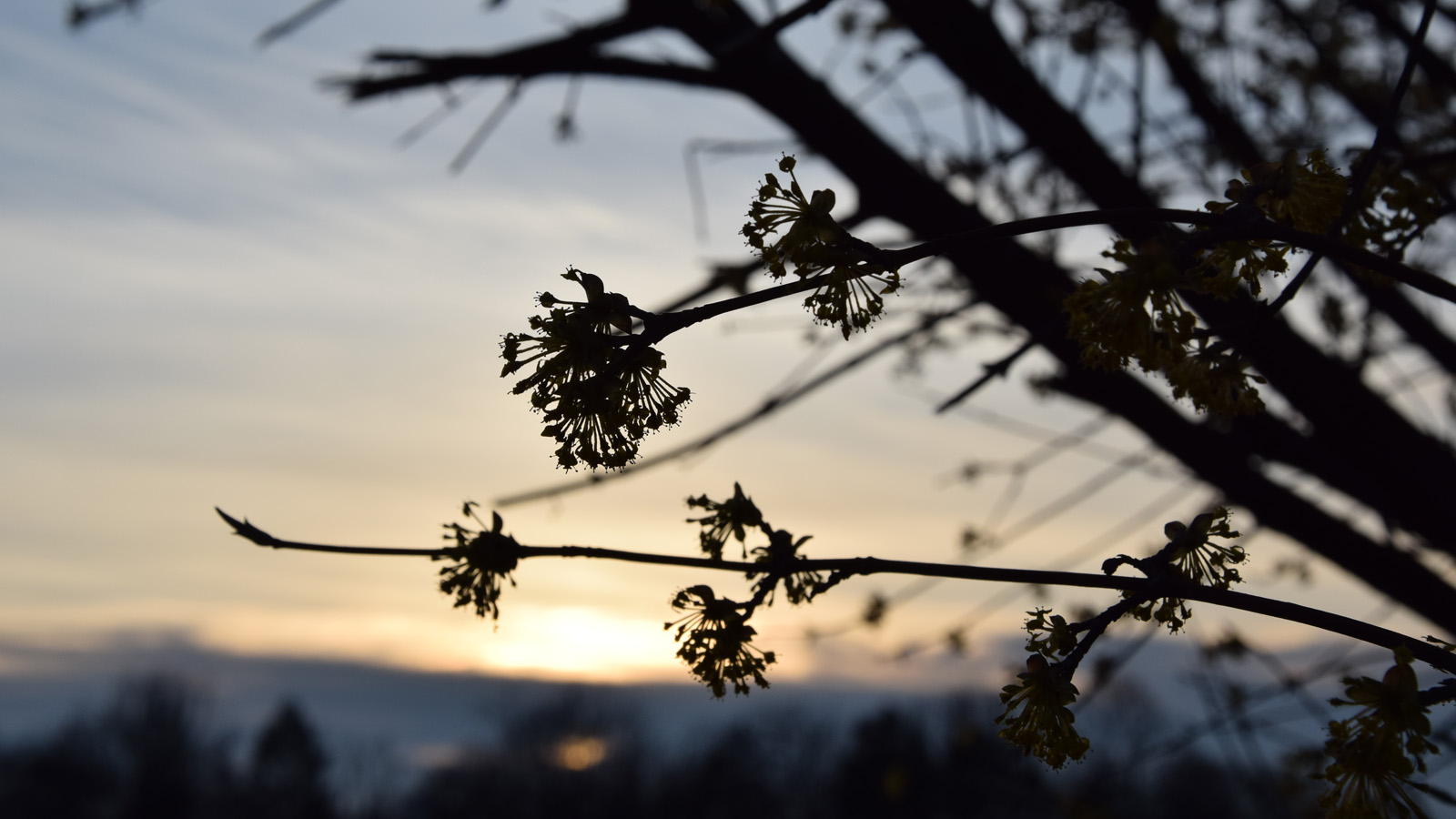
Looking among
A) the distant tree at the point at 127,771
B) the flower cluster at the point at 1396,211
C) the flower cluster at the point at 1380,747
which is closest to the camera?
the flower cluster at the point at 1380,747

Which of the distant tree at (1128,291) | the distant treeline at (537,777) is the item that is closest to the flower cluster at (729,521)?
the distant tree at (1128,291)

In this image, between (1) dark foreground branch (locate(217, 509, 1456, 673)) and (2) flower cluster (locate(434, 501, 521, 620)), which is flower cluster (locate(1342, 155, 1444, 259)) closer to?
(1) dark foreground branch (locate(217, 509, 1456, 673))

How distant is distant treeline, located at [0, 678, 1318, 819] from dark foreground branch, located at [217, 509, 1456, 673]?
4380 cm

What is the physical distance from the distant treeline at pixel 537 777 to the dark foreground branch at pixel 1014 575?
43.8m

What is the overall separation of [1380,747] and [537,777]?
49.9 metres

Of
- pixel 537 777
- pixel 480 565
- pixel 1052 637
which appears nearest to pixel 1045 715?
pixel 1052 637

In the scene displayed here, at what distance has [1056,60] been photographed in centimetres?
450

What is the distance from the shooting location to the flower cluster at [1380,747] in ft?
3.58

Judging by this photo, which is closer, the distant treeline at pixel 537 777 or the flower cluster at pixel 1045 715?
the flower cluster at pixel 1045 715

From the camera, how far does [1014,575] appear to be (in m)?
1.24

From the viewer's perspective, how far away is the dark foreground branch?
3.80 ft

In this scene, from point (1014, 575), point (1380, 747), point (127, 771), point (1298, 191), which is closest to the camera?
point (1380, 747)

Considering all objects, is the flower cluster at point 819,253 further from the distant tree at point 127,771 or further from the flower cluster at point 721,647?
the distant tree at point 127,771

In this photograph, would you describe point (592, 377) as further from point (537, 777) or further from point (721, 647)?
point (537, 777)
